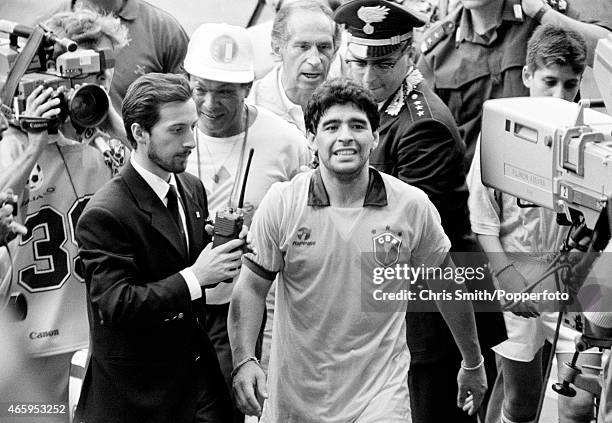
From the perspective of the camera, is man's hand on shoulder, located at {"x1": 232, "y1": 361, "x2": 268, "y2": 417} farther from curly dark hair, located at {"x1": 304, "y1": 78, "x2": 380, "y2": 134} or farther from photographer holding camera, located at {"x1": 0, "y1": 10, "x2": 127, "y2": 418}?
photographer holding camera, located at {"x1": 0, "y1": 10, "x2": 127, "y2": 418}

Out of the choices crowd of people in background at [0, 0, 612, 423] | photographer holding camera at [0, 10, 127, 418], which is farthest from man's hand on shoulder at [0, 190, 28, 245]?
photographer holding camera at [0, 10, 127, 418]

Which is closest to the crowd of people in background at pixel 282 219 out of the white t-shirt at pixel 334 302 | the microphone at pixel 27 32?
the white t-shirt at pixel 334 302

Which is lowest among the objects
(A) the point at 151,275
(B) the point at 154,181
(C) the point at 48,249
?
(C) the point at 48,249

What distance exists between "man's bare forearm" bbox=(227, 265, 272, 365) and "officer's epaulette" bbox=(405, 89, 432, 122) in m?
1.07

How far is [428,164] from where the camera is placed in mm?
5129

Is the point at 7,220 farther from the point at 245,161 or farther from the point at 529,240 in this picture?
the point at 529,240

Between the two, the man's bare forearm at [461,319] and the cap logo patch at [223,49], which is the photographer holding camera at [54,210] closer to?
the cap logo patch at [223,49]

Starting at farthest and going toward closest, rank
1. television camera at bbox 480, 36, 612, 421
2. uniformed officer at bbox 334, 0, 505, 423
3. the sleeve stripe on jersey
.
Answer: uniformed officer at bbox 334, 0, 505, 423 < the sleeve stripe on jersey < television camera at bbox 480, 36, 612, 421

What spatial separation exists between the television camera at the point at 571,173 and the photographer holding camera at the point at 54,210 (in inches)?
66.0

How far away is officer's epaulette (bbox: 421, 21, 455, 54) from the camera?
6180 mm

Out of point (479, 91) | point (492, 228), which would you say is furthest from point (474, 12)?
point (492, 228)

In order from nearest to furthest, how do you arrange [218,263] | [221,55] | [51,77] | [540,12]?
[218,263] → [51,77] → [221,55] → [540,12]

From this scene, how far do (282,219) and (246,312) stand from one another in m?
0.35

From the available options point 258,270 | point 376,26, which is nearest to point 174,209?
point 258,270
